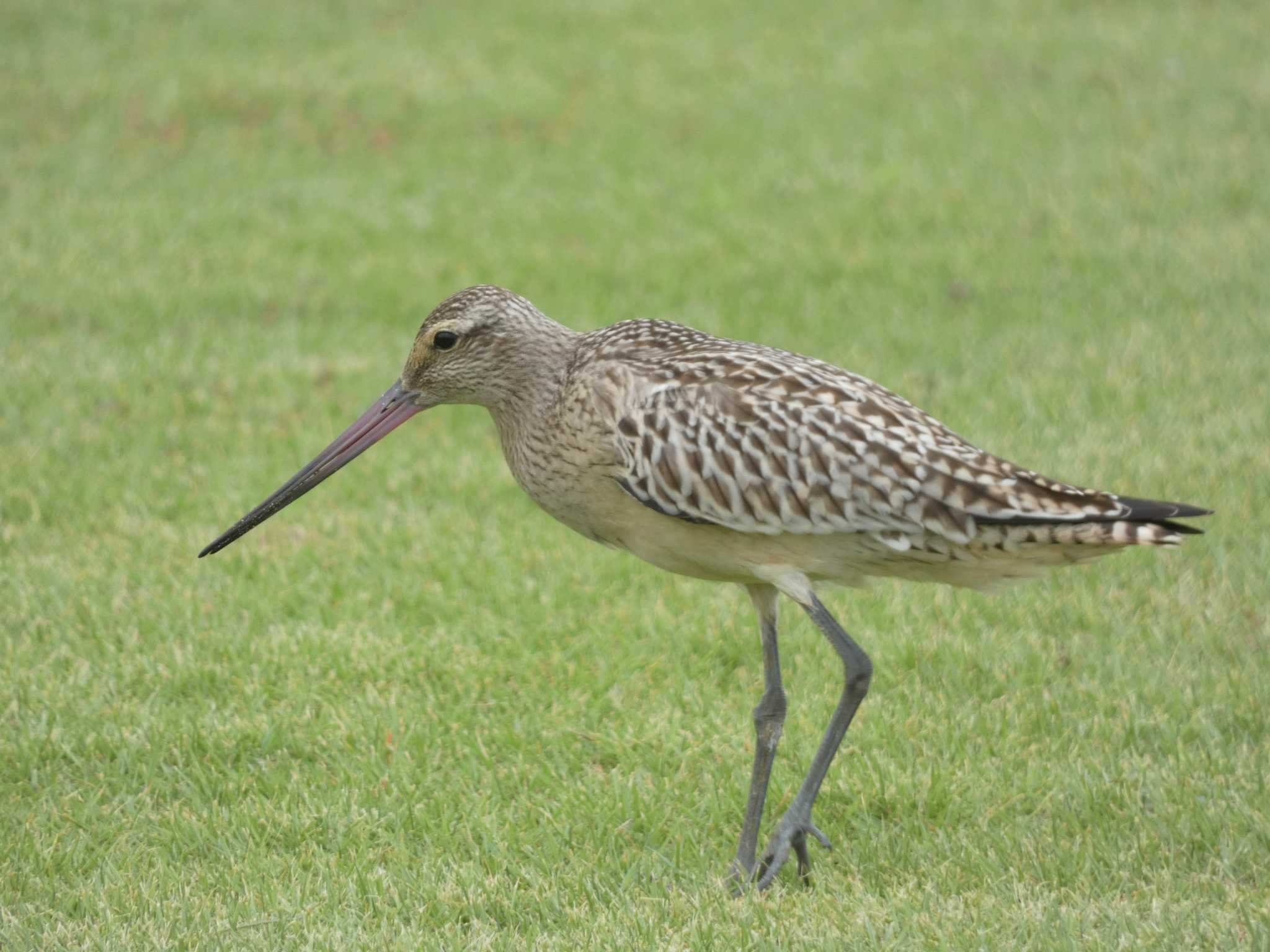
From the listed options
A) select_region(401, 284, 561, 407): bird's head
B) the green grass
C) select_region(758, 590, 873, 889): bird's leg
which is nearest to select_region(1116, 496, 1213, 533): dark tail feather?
select_region(758, 590, 873, 889): bird's leg

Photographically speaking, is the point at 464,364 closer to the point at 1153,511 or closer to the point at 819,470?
the point at 819,470

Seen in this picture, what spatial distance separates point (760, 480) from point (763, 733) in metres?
0.95

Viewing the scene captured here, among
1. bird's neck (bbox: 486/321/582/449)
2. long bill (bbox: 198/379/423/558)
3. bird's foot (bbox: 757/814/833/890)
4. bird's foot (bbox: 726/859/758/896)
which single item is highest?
bird's neck (bbox: 486/321/582/449)

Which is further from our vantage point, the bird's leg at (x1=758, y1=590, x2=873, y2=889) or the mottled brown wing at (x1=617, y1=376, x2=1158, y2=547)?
the bird's leg at (x1=758, y1=590, x2=873, y2=889)

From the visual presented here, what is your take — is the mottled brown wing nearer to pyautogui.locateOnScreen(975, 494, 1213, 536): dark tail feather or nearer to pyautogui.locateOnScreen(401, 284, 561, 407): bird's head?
pyautogui.locateOnScreen(975, 494, 1213, 536): dark tail feather

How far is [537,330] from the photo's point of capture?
5562 mm

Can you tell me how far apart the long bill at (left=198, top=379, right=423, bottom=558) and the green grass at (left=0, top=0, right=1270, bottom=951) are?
1.04m

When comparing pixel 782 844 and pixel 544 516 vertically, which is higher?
pixel 544 516

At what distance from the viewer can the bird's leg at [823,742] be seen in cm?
500

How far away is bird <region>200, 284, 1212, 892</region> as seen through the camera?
4.88m

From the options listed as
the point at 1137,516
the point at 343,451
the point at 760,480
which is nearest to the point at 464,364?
the point at 343,451

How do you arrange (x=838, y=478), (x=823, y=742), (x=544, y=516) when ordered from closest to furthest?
(x=838, y=478), (x=823, y=742), (x=544, y=516)

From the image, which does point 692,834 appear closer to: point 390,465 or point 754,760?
point 754,760

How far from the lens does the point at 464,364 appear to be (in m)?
5.54
